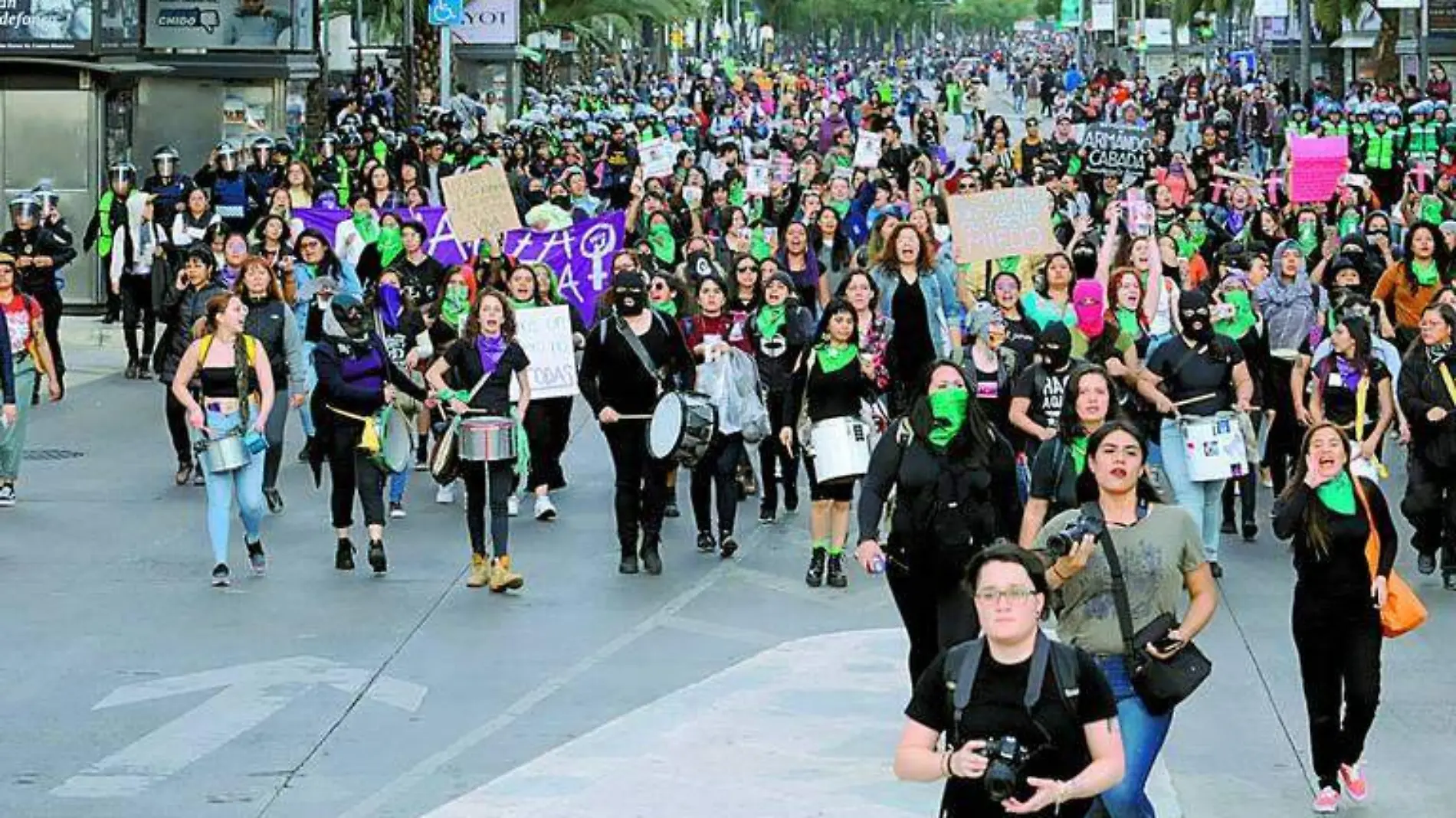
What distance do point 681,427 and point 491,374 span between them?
3.05 ft

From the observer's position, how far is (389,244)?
21906 millimetres

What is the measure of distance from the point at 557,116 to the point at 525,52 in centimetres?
945

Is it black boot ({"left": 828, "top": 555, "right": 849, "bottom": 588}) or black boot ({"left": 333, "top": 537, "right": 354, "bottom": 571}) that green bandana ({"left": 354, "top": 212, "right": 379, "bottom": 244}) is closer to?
black boot ({"left": 333, "top": 537, "right": 354, "bottom": 571})

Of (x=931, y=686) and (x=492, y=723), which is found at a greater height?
(x=931, y=686)

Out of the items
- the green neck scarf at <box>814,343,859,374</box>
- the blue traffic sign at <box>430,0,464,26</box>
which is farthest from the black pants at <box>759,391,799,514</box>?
the blue traffic sign at <box>430,0,464,26</box>

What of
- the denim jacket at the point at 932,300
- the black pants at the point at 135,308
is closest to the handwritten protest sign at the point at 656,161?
the black pants at the point at 135,308

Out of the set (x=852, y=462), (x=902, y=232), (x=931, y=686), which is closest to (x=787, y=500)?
(x=902, y=232)

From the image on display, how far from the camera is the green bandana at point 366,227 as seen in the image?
73.5 feet

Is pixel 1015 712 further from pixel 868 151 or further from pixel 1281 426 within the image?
pixel 868 151

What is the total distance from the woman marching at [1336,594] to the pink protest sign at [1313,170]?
16593 mm

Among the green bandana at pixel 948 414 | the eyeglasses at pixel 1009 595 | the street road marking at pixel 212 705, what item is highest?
the green bandana at pixel 948 414

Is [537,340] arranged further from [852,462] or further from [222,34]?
[222,34]

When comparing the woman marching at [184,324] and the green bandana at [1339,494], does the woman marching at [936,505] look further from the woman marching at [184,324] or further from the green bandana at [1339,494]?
the woman marching at [184,324]

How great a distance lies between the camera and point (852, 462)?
14234 mm
